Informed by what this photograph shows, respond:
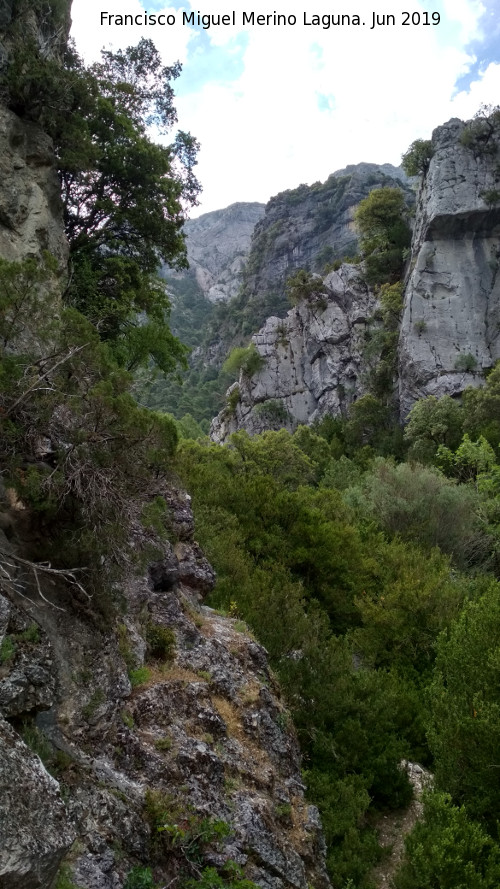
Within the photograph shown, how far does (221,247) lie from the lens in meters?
164

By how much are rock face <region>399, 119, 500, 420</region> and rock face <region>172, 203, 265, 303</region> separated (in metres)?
92.3

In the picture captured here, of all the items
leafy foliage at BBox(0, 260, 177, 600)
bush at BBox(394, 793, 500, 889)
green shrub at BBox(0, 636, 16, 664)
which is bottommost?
bush at BBox(394, 793, 500, 889)

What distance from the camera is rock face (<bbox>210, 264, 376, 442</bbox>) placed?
49.3m

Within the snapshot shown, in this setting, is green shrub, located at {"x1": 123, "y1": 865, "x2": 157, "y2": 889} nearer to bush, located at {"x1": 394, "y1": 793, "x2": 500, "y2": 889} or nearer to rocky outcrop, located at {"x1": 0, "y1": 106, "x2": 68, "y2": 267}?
bush, located at {"x1": 394, "y1": 793, "x2": 500, "y2": 889}

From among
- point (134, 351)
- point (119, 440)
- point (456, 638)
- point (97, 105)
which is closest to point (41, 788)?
point (119, 440)

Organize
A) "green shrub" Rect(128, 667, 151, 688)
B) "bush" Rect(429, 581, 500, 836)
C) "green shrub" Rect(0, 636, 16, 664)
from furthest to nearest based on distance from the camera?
"bush" Rect(429, 581, 500, 836)
"green shrub" Rect(128, 667, 151, 688)
"green shrub" Rect(0, 636, 16, 664)

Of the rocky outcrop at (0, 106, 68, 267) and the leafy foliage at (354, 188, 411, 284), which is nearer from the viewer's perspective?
the rocky outcrop at (0, 106, 68, 267)

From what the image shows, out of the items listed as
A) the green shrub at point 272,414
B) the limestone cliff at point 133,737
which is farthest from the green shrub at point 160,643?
the green shrub at point 272,414

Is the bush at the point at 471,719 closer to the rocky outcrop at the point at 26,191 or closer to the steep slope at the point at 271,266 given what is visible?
the rocky outcrop at the point at 26,191

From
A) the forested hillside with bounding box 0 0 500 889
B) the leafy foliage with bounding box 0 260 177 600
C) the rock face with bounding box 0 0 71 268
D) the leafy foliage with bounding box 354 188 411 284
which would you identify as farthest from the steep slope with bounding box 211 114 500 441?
the leafy foliage with bounding box 0 260 177 600

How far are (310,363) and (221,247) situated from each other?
405 feet

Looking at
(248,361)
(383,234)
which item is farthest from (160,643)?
(383,234)

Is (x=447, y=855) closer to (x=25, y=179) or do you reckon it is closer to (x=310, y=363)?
(x=25, y=179)

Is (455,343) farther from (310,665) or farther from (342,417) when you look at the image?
(310,665)
